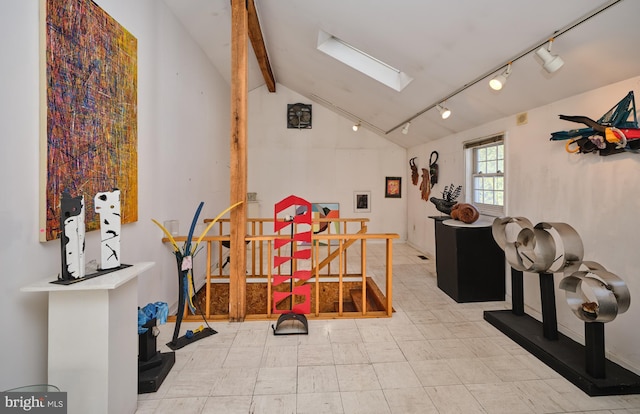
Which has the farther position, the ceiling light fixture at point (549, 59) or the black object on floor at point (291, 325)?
the black object on floor at point (291, 325)

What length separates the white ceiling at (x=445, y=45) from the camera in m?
2.08

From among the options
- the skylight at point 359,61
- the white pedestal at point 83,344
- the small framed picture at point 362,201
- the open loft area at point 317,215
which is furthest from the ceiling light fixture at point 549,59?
the small framed picture at point 362,201

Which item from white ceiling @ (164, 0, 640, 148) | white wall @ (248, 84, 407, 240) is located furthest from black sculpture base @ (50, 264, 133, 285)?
white wall @ (248, 84, 407, 240)

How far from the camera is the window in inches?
155

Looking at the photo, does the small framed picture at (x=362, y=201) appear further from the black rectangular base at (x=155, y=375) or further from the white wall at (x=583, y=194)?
the black rectangular base at (x=155, y=375)

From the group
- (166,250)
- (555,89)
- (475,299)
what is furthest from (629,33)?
(166,250)

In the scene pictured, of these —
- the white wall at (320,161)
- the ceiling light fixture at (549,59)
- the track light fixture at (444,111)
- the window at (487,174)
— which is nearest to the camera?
the ceiling light fixture at (549,59)

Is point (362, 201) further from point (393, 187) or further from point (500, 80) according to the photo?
point (500, 80)

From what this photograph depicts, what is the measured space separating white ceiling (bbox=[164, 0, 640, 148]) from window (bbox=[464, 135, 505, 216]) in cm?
35

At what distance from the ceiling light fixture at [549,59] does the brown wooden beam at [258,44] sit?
3.03 meters

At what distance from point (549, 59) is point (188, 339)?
3706 mm

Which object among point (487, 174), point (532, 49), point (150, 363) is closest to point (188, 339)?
point (150, 363)

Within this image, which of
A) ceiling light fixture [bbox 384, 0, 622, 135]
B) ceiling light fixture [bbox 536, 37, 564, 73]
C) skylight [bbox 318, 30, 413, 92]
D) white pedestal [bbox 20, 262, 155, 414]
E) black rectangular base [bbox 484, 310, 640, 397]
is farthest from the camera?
skylight [bbox 318, 30, 413, 92]

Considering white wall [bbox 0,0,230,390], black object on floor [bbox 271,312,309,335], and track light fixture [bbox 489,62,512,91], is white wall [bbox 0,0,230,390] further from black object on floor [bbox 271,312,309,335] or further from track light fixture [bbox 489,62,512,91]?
track light fixture [bbox 489,62,512,91]
